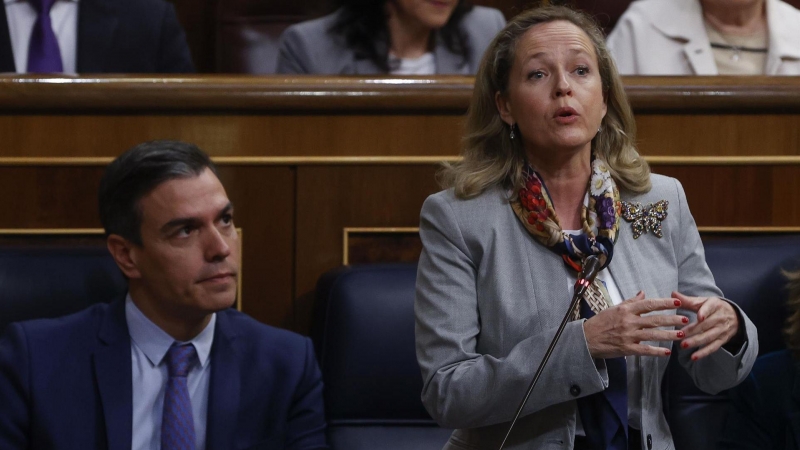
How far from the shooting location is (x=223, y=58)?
2.28 m

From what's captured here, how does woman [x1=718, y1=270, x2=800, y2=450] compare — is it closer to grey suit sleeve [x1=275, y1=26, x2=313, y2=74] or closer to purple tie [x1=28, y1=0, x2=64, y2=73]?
grey suit sleeve [x1=275, y1=26, x2=313, y2=74]

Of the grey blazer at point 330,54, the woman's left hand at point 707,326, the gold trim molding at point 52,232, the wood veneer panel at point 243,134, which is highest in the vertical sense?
the grey blazer at point 330,54

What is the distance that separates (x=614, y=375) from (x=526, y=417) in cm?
10

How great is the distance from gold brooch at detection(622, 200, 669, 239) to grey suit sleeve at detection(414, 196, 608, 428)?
0.18 metres

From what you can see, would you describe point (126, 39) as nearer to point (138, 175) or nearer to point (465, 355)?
point (138, 175)

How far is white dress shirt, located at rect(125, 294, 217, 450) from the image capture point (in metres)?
1.33

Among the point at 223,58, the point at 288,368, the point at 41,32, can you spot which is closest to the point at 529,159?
the point at 288,368

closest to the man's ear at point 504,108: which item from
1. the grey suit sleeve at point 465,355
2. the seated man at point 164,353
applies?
the grey suit sleeve at point 465,355

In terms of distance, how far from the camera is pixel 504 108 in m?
1.26

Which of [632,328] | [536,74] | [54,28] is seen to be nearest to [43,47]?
[54,28]

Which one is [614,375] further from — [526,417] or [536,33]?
[536,33]

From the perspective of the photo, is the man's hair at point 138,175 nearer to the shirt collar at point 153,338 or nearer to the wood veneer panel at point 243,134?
the shirt collar at point 153,338

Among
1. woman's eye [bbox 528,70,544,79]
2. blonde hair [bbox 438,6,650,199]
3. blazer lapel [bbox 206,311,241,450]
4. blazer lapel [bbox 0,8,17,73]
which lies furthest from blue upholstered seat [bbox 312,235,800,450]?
blazer lapel [bbox 0,8,17,73]

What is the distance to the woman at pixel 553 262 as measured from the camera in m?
1.10
